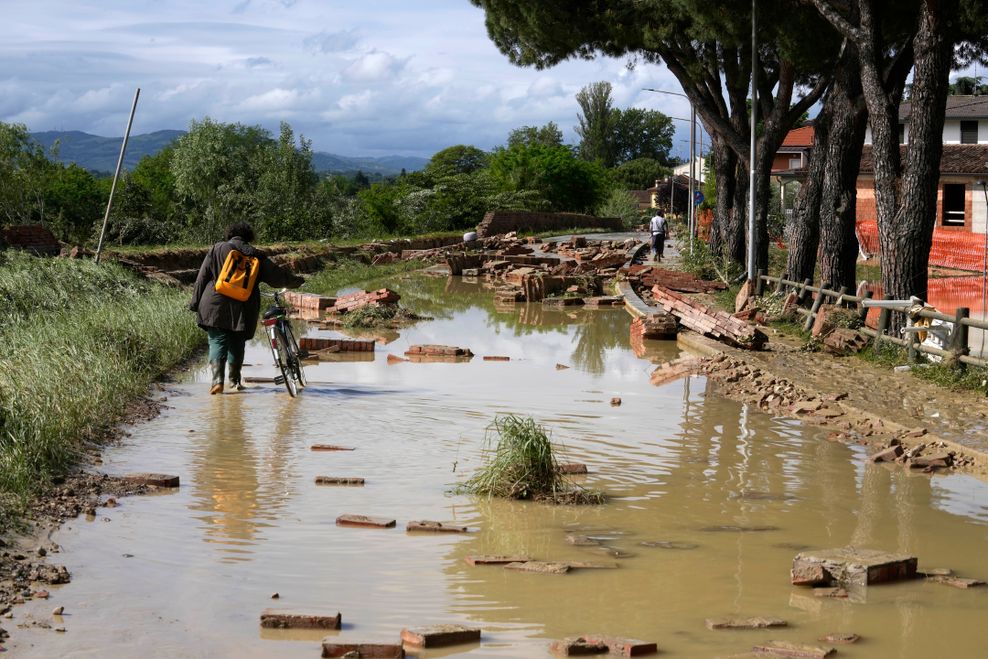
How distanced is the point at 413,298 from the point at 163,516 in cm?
2097

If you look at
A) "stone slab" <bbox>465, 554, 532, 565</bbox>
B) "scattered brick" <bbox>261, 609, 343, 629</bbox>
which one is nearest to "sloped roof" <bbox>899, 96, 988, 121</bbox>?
"stone slab" <bbox>465, 554, 532, 565</bbox>

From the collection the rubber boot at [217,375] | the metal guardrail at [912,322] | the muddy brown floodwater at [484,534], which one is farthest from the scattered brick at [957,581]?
the rubber boot at [217,375]

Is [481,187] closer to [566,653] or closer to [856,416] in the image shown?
[856,416]

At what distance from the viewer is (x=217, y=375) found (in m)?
12.9

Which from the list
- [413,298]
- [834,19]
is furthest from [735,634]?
[413,298]

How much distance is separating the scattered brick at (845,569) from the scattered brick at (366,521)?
101 inches

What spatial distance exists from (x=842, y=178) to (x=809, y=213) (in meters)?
2.11

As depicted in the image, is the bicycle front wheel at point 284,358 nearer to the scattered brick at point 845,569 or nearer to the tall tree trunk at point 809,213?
the scattered brick at point 845,569

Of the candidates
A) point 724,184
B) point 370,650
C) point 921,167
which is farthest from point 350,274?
point 370,650

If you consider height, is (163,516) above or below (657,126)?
below

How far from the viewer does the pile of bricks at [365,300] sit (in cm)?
2233

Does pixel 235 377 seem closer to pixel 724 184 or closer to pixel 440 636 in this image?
pixel 440 636

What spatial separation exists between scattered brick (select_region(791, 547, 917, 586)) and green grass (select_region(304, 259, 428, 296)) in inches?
865

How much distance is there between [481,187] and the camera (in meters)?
62.7
